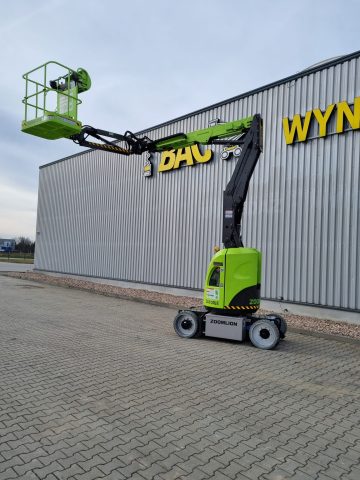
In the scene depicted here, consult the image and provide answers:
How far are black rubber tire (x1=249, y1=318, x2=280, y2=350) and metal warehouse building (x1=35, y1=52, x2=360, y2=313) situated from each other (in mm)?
3697

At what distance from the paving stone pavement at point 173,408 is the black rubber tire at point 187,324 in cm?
25

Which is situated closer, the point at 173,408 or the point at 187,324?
the point at 173,408

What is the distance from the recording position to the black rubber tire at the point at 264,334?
7.67m

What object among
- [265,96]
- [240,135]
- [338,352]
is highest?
[265,96]

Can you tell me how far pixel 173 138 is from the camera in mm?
9609

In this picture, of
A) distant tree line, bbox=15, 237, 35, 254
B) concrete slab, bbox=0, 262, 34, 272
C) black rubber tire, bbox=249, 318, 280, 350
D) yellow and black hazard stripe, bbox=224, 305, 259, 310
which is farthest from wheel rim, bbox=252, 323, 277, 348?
distant tree line, bbox=15, 237, 35, 254

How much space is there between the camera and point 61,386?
17.3 feet

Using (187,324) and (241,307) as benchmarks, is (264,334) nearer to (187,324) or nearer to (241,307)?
(241,307)

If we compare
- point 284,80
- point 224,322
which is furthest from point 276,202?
point 224,322

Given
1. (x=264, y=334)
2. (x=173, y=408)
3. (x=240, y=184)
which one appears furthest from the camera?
(x=240, y=184)

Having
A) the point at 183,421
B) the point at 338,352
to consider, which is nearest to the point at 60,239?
the point at 338,352

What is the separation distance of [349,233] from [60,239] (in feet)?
56.0

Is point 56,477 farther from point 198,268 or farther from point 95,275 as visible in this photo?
point 95,275

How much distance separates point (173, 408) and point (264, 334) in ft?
11.8
